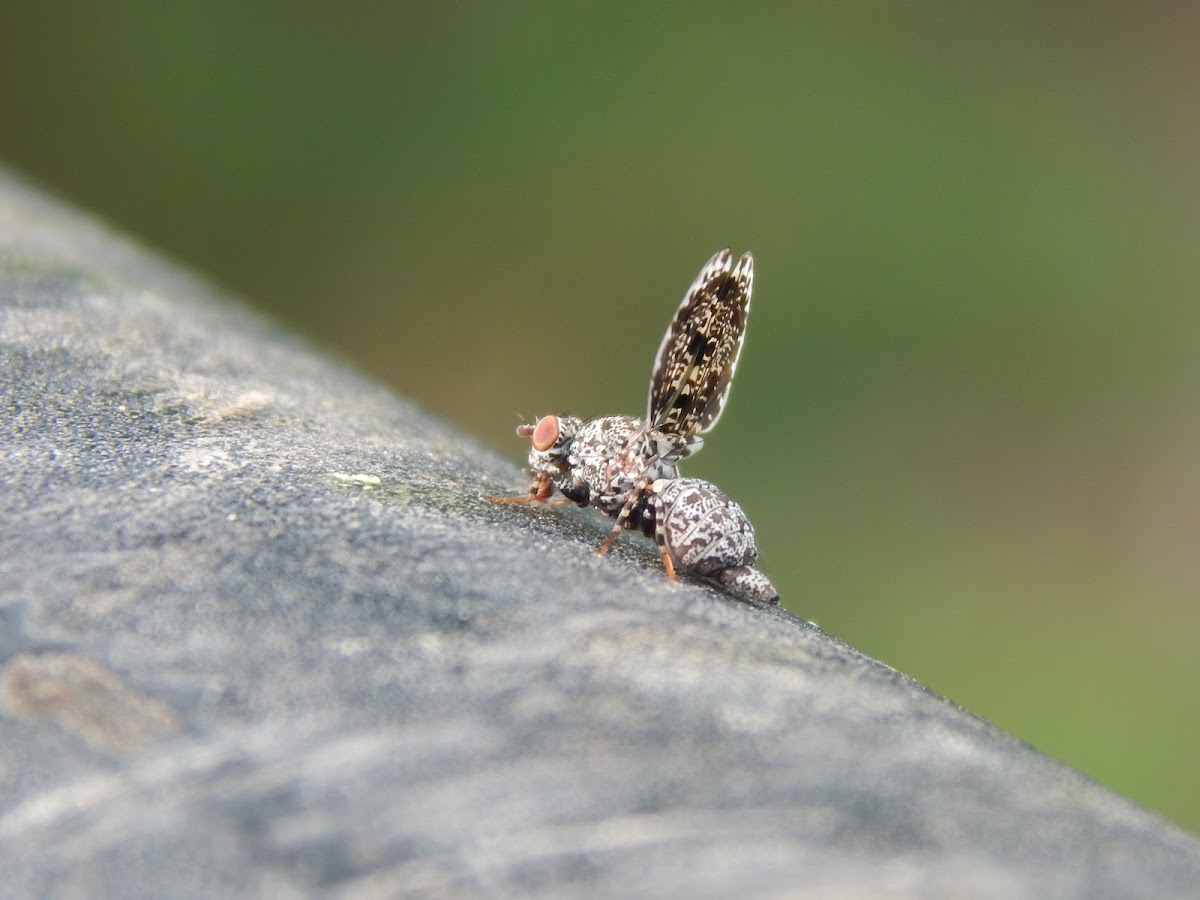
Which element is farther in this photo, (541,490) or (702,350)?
(702,350)

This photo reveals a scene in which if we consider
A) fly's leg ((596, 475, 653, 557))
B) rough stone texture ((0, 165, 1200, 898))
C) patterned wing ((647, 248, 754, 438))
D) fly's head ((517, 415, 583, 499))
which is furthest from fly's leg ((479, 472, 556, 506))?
rough stone texture ((0, 165, 1200, 898))

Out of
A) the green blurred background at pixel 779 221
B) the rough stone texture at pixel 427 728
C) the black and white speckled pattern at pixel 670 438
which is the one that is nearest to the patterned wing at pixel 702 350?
the black and white speckled pattern at pixel 670 438

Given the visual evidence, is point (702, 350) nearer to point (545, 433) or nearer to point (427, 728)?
point (545, 433)

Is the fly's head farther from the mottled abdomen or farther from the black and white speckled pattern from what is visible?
the mottled abdomen

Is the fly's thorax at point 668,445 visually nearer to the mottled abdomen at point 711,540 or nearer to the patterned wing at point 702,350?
the patterned wing at point 702,350

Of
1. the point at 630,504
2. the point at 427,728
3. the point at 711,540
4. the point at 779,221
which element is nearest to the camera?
the point at 427,728

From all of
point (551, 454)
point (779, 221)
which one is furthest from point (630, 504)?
point (779, 221)
